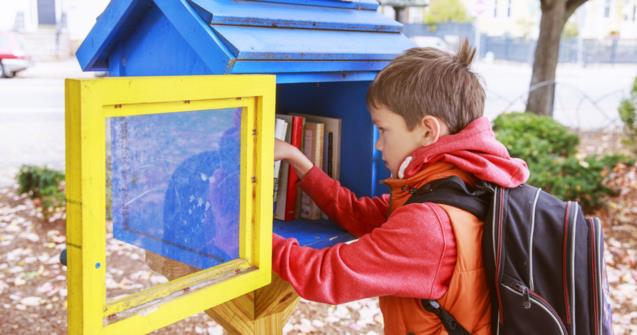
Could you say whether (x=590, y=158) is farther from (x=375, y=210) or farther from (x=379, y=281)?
(x=379, y=281)

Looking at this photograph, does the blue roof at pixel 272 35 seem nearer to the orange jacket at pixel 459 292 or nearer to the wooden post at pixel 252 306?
the orange jacket at pixel 459 292

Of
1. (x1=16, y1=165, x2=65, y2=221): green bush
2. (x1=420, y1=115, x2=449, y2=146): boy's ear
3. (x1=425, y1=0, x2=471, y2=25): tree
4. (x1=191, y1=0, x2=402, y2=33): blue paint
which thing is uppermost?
(x1=425, y1=0, x2=471, y2=25): tree

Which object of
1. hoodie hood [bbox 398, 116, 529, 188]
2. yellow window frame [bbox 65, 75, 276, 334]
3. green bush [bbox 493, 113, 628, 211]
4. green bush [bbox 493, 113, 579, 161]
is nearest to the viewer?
yellow window frame [bbox 65, 75, 276, 334]

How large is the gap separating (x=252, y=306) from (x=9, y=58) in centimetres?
915

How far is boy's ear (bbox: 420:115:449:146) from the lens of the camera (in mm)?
1609

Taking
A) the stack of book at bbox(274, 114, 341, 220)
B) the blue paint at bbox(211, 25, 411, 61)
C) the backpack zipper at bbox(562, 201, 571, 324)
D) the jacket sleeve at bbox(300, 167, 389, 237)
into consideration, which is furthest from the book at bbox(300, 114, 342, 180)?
the backpack zipper at bbox(562, 201, 571, 324)

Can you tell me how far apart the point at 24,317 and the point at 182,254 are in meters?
2.58

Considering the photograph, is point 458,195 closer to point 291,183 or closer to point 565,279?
point 565,279

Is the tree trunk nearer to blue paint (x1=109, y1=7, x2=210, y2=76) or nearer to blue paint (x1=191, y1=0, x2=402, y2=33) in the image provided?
blue paint (x1=191, y1=0, x2=402, y2=33)

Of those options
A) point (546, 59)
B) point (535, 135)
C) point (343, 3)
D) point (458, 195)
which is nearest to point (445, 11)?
point (546, 59)

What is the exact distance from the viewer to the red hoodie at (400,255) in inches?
56.4

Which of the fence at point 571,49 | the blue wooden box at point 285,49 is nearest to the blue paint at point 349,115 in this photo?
the blue wooden box at point 285,49

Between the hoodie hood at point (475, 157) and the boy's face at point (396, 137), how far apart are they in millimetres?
36

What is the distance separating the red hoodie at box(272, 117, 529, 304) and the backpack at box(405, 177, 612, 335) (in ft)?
0.28
